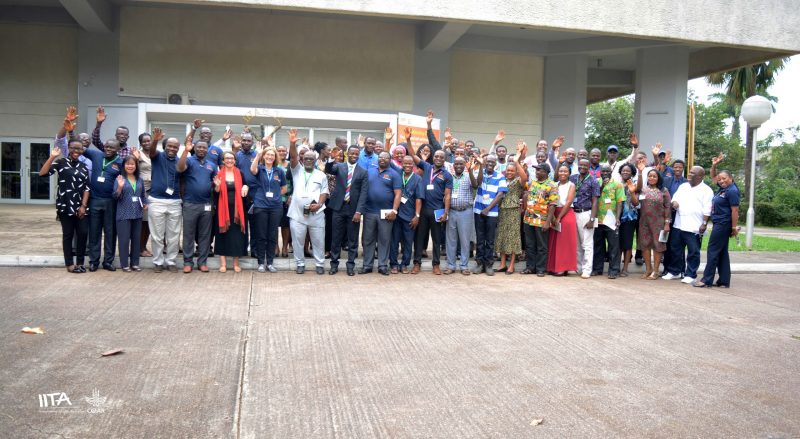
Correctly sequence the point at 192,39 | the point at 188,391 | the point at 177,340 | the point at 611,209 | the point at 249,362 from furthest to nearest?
the point at 192,39 → the point at 611,209 → the point at 177,340 → the point at 249,362 → the point at 188,391

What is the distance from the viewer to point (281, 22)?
76.7 feet

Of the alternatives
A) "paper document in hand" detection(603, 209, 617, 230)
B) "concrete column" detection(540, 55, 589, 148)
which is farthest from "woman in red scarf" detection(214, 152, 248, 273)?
"concrete column" detection(540, 55, 589, 148)

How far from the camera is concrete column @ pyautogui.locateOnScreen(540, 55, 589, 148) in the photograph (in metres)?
25.9

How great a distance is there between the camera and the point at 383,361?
571cm

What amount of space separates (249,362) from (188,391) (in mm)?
803

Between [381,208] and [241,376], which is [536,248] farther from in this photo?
[241,376]

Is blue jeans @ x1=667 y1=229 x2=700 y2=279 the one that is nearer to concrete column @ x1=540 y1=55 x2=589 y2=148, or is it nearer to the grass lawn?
the grass lawn

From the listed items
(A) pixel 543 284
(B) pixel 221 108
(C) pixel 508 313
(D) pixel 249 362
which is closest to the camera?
(D) pixel 249 362

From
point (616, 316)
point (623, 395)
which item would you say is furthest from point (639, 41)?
point (623, 395)

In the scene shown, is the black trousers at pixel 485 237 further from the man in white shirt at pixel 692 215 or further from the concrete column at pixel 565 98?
the concrete column at pixel 565 98

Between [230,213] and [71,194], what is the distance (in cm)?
220

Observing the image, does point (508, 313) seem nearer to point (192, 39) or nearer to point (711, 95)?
point (192, 39)

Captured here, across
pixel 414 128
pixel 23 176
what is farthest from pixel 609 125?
pixel 23 176

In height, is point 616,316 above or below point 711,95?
below
